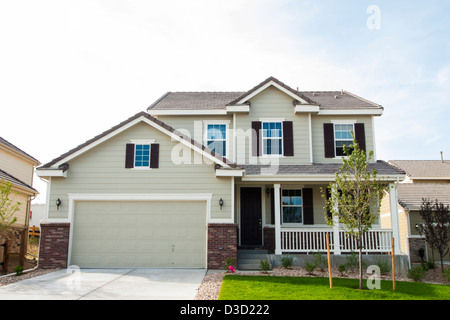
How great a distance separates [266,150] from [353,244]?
4.80 metres

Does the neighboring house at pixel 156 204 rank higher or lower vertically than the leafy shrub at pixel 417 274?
higher

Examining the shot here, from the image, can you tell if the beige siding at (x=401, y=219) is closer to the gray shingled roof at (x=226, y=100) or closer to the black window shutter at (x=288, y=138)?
the gray shingled roof at (x=226, y=100)

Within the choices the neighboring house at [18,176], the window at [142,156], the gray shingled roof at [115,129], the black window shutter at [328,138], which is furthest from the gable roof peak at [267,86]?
the neighboring house at [18,176]

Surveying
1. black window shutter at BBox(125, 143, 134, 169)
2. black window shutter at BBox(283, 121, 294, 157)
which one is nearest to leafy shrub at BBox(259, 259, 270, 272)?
black window shutter at BBox(283, 121, 294, 157)

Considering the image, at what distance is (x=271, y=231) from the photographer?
50.2ft

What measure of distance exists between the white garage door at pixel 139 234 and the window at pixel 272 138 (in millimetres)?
3871

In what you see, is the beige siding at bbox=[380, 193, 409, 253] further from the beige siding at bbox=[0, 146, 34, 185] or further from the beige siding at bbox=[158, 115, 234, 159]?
the beige siding at bbox=[0, 146, 34, 185]

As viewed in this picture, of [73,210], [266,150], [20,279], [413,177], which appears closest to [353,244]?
[266,150]

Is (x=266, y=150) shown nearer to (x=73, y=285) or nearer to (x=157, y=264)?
(x=157, y=264)

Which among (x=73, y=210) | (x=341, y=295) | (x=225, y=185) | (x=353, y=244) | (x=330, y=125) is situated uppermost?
(x=330, y=125)

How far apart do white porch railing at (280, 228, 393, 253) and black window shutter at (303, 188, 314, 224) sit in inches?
54.8

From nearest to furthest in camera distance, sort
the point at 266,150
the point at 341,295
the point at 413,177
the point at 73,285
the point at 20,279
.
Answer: the point at 341,295 < the point at 73,285 < the point at 20,279 < the point at 266,150 < the point at 413,177

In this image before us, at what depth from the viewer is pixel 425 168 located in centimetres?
2769

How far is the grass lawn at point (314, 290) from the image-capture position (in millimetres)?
9070
